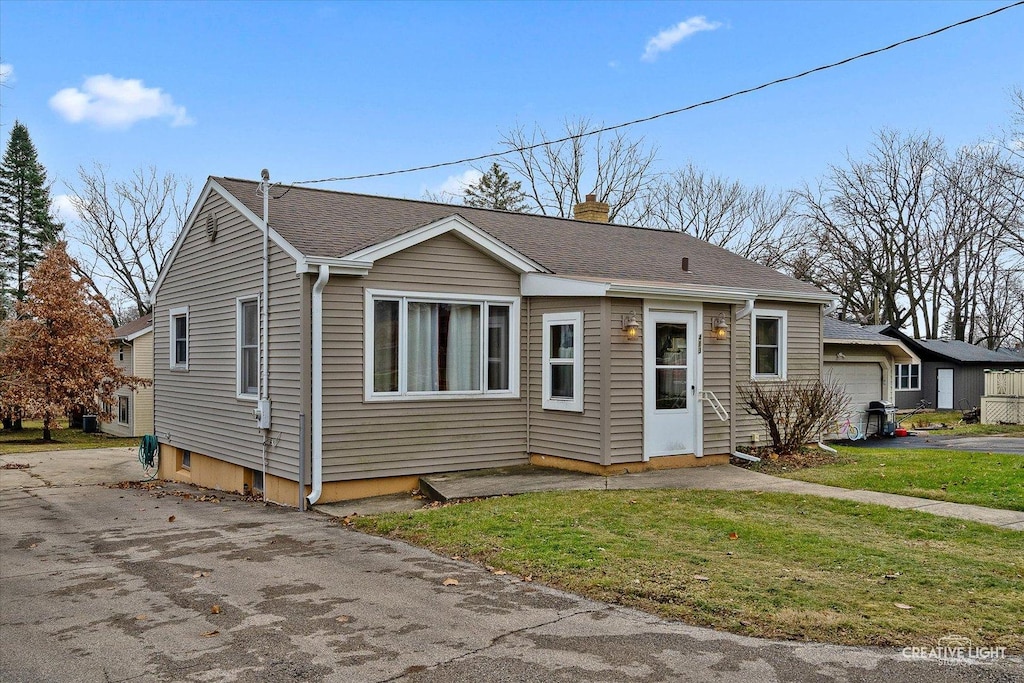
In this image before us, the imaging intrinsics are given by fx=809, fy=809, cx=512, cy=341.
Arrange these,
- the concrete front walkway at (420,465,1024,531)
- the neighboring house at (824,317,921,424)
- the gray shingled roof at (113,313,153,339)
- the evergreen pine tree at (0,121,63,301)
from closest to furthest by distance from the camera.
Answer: the concrete front walkway at (420,465,1024,531)
the neighboring house at (824,317,921,424)
the gray shingled roof at (113,313,153,339)
the evergreen pine tree at (0,121,63,301)

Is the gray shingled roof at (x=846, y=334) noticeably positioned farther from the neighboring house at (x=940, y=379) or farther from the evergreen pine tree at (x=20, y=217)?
the evergreen pine tree at (x=20, y=217)

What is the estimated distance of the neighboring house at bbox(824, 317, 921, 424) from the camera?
819 inches

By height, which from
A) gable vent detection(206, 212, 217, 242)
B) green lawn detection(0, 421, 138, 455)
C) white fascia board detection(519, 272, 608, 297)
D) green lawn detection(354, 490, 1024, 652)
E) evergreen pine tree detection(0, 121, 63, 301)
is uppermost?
evergreen pine tree detection(0, 121, 63, 301)

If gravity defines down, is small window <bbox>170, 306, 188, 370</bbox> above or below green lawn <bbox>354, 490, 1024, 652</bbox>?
above

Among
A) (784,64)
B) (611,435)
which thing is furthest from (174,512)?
(784,64)

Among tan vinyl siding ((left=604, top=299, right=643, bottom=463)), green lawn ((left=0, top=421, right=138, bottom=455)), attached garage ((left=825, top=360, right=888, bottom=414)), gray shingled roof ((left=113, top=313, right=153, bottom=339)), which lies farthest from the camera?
gray shingled roof ((left=113, top=313, right=153, bottom=339))

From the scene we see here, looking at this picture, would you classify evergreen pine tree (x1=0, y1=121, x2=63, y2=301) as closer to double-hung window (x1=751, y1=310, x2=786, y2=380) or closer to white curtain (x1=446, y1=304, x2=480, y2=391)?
white curtain (x1=446, y1=304, x2=480, y2=391)

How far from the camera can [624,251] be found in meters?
14.7

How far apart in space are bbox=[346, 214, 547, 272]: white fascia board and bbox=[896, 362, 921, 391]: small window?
24915 mm

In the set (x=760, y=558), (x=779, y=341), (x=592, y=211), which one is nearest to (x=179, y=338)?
(x=592, y=211)

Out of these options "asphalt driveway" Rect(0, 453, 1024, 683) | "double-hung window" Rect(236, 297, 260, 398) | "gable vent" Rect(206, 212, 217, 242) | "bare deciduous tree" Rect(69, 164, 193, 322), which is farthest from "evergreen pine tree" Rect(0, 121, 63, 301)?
"asphalt driveway" Rect(0, 453, 1024, 683)

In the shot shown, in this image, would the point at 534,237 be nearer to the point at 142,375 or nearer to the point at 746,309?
the point at 746,309

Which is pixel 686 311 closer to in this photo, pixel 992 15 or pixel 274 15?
pixel 992 15

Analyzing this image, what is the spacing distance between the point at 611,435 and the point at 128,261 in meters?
36.8
